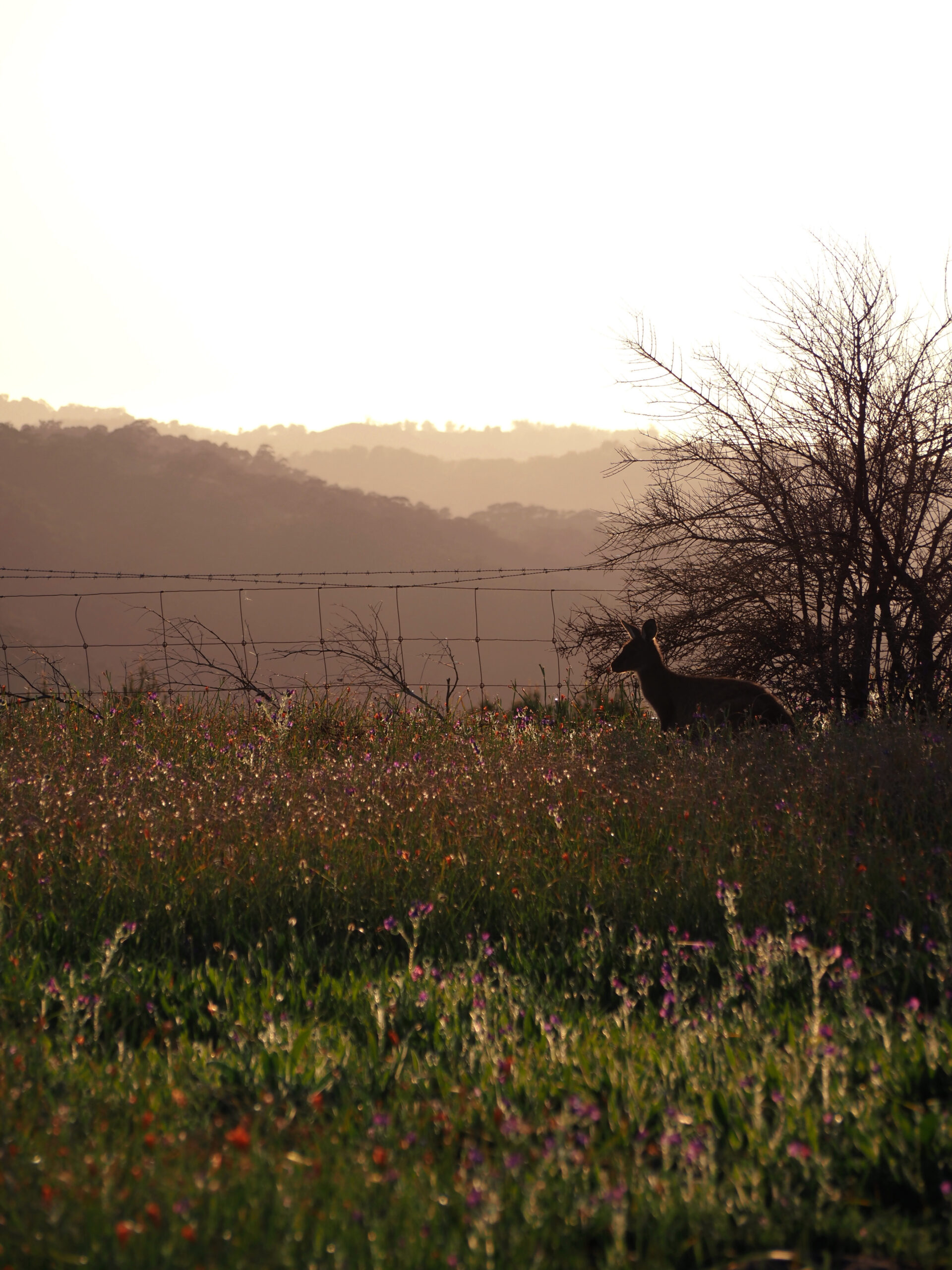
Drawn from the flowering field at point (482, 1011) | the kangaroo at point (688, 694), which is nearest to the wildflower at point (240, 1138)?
the flowering field at point (482, 1011)

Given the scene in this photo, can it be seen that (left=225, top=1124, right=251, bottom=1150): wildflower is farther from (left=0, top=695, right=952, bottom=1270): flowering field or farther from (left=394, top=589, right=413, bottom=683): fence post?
(left=394, top=589, right=413, bottom=683): fence post

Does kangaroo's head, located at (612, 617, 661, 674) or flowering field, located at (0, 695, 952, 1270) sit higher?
kangaroo's head, located at (612, 617, 661, 674)

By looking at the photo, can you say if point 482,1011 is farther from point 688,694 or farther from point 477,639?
point 477,639

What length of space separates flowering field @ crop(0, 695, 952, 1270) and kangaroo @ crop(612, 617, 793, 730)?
1143 millimetres

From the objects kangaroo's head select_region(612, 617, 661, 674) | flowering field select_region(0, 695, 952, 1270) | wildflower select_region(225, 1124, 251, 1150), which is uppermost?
kangaroo's head select_region(612, 617, 661, 674)

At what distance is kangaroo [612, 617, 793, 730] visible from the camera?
26.7 feet

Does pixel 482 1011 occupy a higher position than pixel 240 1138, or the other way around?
pixel 240 1138

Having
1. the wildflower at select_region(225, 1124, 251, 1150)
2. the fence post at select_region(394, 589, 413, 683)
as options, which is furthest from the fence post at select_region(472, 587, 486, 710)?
the wildflower at select_region(225, 1124, 251, 1150)

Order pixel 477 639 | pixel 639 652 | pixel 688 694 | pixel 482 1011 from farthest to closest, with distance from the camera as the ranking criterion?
pixel 477 639
pixel 639 652
pixel 688 694
pixel 482 1011

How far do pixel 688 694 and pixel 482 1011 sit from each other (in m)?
5.99

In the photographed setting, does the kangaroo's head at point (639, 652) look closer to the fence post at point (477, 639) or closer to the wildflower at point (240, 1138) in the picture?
the fence post at point (477, 639)

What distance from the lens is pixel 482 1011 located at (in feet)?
10.1

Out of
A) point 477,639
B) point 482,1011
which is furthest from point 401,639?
point 482,1011

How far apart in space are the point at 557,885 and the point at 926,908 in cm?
170
